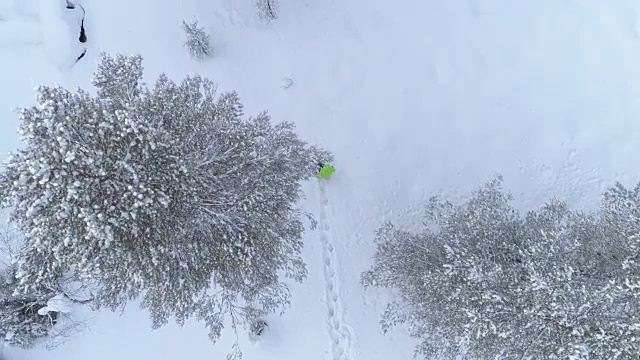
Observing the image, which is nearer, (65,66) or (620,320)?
(620,320)

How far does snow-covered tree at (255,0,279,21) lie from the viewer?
1877 cm

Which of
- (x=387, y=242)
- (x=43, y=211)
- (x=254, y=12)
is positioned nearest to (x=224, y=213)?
(x=43, y=211)

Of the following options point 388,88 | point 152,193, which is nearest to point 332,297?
point 388,88

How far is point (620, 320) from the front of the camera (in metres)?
12.8

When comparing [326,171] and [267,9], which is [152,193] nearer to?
[326,171]

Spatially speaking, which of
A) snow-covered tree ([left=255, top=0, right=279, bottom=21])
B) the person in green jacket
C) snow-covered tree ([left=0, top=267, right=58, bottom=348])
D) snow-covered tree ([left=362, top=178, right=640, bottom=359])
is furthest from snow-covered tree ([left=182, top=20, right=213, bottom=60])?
snow-covered tree ([left=362, top=178, right=640, bottom=359])

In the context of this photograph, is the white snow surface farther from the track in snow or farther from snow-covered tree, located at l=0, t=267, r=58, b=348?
the track in snow

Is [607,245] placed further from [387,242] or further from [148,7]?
[148,7]

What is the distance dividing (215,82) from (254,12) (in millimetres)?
2973

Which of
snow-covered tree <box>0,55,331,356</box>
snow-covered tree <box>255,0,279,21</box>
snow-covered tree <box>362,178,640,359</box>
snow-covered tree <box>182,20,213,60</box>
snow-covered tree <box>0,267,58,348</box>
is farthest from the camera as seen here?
snow-covered tree <box>255,0,279,21</box>

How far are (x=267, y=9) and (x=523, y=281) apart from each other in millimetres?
12425

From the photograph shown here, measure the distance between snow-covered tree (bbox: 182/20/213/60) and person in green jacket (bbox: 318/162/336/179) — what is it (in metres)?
5.62

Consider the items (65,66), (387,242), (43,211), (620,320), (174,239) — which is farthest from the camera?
(65,66)

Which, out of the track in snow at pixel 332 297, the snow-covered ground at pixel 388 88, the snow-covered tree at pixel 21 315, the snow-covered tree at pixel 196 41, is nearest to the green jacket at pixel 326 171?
the track in snow at pixel 332 297
